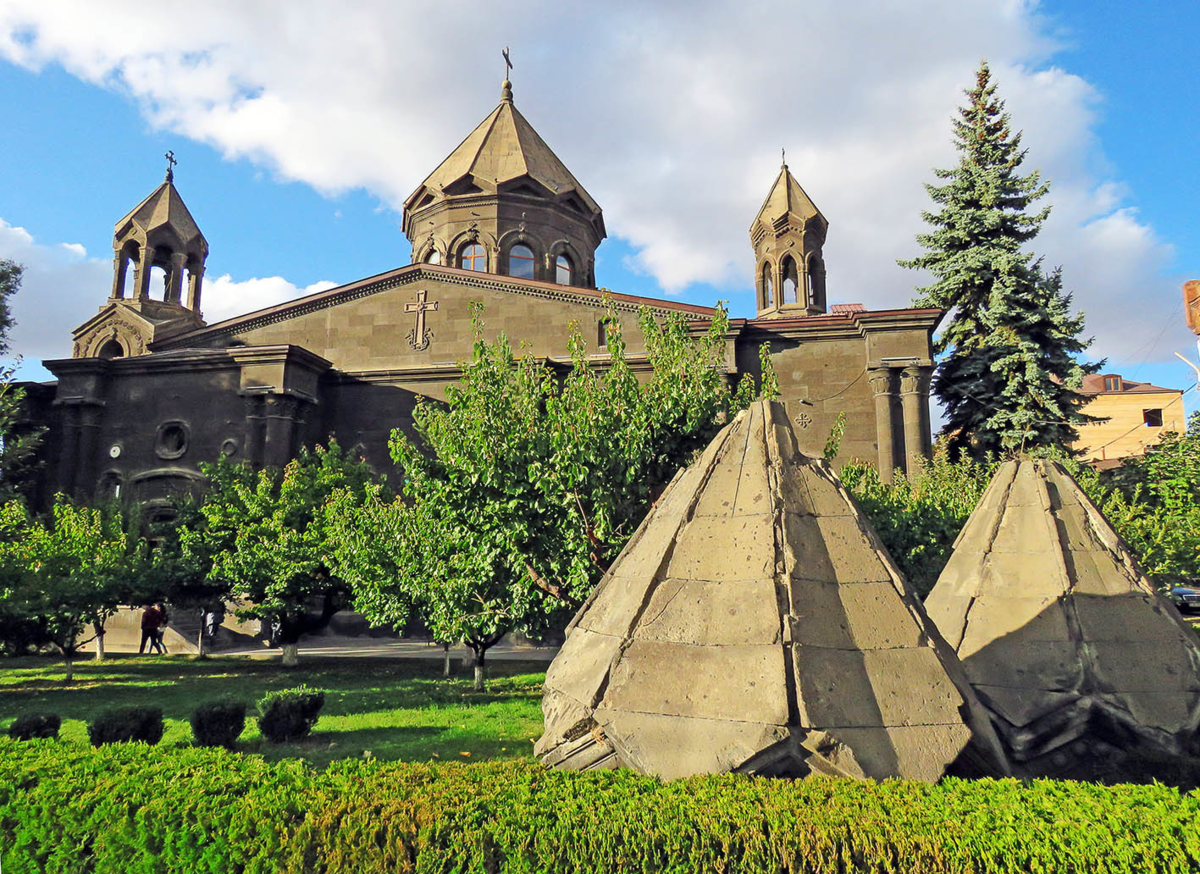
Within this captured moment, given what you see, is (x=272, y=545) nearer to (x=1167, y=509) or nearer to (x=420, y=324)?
(x=420, y=324)

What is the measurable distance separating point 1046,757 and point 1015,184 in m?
20.9

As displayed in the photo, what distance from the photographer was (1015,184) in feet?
70.0

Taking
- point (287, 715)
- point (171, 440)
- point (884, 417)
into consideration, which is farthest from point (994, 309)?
point (171, 440)

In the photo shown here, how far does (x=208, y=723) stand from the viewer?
7871mm

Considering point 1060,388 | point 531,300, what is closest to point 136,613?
point 531,300

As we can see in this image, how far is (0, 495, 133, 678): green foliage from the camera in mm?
11391

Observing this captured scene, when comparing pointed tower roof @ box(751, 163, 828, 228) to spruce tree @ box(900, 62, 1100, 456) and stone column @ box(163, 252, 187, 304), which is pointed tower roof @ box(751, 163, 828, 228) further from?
stone column @ box(163, 252, 187, 304)

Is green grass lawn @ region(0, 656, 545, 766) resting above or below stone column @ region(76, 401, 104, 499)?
below

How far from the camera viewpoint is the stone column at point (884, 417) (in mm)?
18922

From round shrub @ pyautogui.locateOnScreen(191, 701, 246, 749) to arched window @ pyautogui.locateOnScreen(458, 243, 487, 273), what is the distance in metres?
20.0

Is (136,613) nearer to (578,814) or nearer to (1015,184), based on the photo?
(578,814)

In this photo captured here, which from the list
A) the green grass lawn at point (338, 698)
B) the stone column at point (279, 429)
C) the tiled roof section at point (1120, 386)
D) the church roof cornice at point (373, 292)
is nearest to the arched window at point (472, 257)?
the church roof cornice at point (373, 292)

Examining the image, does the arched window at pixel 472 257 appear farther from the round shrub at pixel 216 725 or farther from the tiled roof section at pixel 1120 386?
the tiled roof section at pixel 1120 386

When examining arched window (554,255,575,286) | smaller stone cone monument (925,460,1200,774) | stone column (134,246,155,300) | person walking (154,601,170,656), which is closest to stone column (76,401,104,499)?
stone column (134,246,155,300)
